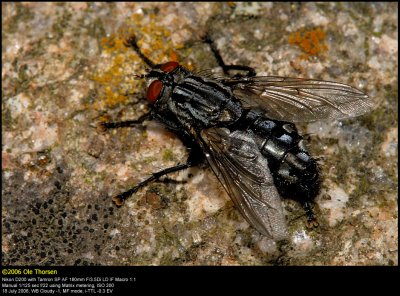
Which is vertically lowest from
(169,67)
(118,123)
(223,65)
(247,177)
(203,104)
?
(118,123)

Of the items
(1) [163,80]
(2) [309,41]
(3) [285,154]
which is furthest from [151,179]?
(2) [309,41]

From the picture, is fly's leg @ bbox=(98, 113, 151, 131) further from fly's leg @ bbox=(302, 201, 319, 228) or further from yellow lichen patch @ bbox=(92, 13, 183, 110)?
fly's leg @ bbox=(302, 201, 319, 228)

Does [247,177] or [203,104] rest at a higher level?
[203,104]

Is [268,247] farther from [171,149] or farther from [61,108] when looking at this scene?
[61,108]

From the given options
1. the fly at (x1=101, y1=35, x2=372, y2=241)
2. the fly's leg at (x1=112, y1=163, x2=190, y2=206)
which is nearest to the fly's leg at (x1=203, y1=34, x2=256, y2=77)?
the fly at (x1=101, y1=35, x2=372, y2=241)

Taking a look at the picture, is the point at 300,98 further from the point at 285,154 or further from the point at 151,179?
the point at 151,179

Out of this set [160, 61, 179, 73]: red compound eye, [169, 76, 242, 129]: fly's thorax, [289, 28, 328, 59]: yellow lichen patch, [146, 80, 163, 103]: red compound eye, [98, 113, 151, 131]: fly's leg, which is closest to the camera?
[169, 76, 242, 129]: fly's thorax

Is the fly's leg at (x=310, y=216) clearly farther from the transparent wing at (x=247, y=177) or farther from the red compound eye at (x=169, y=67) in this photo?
the red compound eye at (x=169, y=67)
